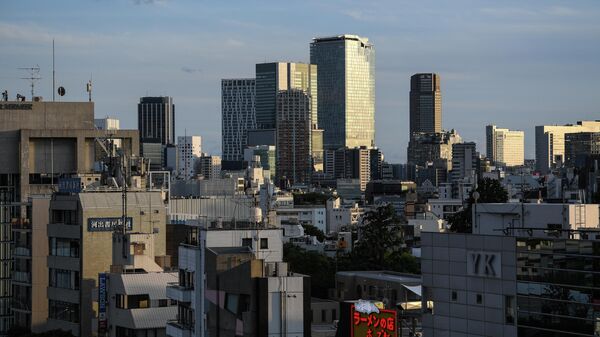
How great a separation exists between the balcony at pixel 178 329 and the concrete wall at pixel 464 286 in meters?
12.2

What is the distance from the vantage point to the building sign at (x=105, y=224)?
234 ft

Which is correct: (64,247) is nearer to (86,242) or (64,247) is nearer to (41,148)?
(86,242)

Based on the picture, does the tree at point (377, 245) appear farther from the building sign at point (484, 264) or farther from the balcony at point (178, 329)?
the building sign at point (484, 264)

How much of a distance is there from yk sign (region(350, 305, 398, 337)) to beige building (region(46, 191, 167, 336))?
29.0 m

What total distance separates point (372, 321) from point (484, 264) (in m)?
4.54

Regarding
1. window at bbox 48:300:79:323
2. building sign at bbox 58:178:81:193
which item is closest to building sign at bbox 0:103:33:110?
building sign at bbox 58:178:81:193

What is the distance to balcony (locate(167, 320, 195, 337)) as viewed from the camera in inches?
2145

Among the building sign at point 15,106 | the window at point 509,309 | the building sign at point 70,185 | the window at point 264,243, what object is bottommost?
the window at point 509,309

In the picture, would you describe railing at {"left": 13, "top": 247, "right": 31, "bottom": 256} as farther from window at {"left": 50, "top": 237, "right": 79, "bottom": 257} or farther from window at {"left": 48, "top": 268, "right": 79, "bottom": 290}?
window at {"left": 48, "top": 268, "right": 79, "bottom": 290}

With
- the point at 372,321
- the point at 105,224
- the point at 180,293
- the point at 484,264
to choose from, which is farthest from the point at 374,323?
the point at 105,224

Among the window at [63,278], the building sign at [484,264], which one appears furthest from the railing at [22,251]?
the building sign at [484,264]

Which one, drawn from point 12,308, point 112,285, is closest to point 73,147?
point 12,308

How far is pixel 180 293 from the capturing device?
182 feet

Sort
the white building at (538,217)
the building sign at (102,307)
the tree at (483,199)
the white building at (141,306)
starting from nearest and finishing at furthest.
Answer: the white building at (538,217), the white building at (141,306), the building sign at (102,307), the tree at (483,199)
